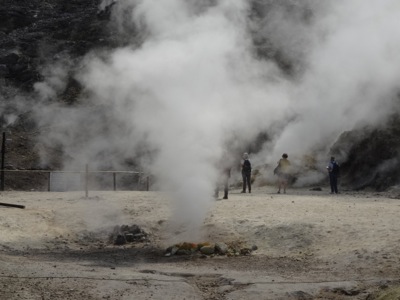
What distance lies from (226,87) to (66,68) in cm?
2041

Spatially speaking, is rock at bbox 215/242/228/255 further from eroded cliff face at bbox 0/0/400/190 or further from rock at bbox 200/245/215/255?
eroded cliff face at bbox 0/0/400/190

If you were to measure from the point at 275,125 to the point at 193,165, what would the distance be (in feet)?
37.0

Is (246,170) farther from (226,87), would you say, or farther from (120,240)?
(120,240)

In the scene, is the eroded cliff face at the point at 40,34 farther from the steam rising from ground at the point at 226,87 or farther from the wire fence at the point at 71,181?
the wire fence at the point at 71,181

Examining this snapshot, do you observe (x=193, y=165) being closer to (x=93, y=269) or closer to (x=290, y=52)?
(x=93, y=269)

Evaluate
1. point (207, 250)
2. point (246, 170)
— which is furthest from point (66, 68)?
point (207, 250)

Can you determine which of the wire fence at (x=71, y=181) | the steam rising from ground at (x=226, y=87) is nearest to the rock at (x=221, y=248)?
the steam rising from ground at (x=226, y=87)

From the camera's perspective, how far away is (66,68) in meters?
34.8

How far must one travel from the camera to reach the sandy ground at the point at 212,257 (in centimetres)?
805

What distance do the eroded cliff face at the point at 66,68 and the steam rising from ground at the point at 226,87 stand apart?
0.47 m

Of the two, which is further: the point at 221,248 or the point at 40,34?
the point at 40,34

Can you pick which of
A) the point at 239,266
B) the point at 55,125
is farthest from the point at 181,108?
the point at 55,125

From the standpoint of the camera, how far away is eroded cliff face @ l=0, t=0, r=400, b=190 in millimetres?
19422

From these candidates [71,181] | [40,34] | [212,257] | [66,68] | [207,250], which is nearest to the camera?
[212,257]
